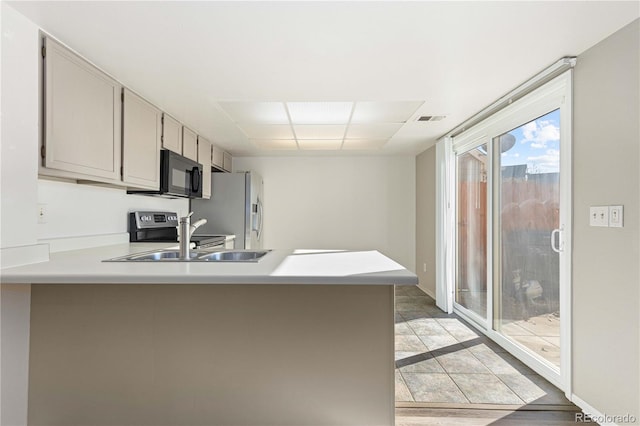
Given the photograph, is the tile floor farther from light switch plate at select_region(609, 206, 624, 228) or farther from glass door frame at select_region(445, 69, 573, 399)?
light switch plate at select_region(609, 206, 624, 228)

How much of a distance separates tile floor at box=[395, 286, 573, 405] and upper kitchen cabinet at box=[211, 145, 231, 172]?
3.06 metres

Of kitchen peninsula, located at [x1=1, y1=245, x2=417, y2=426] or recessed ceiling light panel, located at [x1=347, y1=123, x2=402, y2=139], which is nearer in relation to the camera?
kitchen peninsula, located at [x1=1, y1=245, x2=417, y2=426]

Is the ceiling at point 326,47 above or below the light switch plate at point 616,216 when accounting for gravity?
above

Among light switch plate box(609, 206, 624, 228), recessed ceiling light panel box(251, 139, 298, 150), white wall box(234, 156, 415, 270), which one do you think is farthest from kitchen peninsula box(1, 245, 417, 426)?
white wall box(234, 156, 415, 270)

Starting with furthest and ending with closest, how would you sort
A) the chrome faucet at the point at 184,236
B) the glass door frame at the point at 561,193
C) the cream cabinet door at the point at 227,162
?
the cream cabinet door at the point at 227,162 → the glass door frame at the point at 561,193 → the chrome faucet at the point at 184,236

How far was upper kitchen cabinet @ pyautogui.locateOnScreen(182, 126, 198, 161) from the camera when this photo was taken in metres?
3.67

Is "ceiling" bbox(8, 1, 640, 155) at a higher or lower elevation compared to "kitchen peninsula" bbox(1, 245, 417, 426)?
higher

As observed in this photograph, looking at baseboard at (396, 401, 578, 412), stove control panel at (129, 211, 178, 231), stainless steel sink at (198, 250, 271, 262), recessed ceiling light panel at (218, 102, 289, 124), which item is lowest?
baseboard at (396, 401, 578, 412)

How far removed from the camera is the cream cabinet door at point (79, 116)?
187 centimetres

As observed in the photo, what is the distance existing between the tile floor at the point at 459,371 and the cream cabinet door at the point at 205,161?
2.68 m

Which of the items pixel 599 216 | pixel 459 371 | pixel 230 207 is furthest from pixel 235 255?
pixel 230 207

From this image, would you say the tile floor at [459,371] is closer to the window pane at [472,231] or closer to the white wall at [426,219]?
the window pane at [472,231]

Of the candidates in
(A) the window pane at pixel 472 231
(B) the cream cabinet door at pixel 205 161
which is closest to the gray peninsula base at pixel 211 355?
(A) the window pane at pixel 472 231

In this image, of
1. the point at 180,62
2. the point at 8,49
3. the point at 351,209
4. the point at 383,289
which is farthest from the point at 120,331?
the point at 351,209
